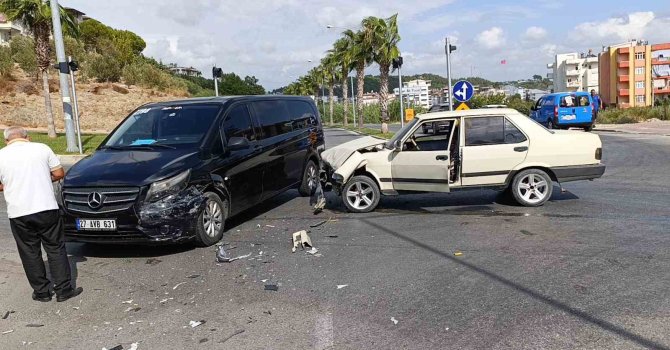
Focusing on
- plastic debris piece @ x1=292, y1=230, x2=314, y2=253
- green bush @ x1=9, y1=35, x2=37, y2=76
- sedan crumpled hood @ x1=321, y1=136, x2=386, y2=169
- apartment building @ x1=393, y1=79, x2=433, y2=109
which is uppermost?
green bush @ x1=9, y1=35, x2=37, y2=76

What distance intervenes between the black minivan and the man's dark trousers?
0.95 meters

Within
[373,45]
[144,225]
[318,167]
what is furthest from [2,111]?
[144,225]

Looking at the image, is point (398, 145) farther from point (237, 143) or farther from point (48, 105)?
point (48, 105)

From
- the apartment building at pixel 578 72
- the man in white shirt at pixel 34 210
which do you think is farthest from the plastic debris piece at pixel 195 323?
the apartment building at pixel 578 72

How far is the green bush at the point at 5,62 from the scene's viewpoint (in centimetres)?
4322

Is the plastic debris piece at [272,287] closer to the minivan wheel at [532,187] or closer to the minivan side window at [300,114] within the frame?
the minivan wheel at [532,187]

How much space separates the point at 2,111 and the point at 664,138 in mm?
40231

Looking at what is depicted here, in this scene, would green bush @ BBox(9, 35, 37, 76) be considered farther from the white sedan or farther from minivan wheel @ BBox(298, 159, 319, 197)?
the white sedan

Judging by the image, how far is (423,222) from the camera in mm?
7660

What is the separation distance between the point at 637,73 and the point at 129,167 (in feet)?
328

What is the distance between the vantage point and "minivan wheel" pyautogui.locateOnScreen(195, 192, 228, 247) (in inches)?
259

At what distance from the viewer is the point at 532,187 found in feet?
27.3

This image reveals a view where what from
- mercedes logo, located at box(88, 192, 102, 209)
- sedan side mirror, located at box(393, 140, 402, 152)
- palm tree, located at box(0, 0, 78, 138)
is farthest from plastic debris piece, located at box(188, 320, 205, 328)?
palm tree, located at box(0, 0, 78, 138)

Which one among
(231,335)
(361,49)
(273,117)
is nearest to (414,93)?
(361,49)
